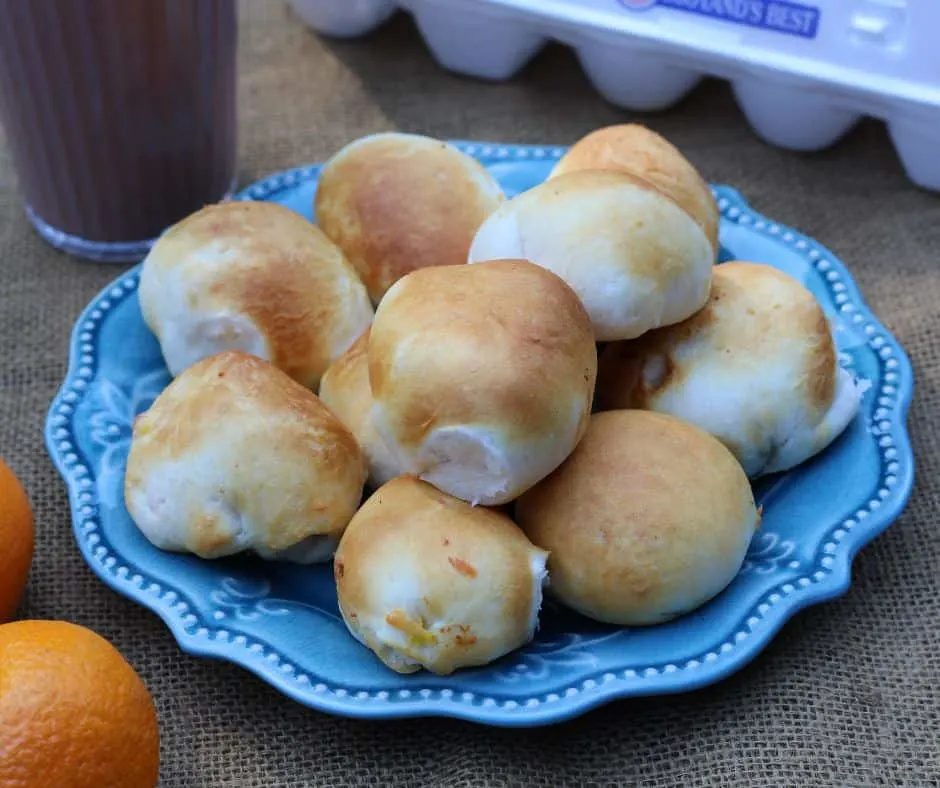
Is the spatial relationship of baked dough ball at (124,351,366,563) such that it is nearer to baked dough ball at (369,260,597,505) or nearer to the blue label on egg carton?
A: baked dough ball at (369,260,597,505)

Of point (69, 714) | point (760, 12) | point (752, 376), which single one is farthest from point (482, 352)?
point (760, 12)

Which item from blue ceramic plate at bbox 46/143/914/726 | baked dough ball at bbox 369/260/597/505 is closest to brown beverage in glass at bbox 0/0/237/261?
blue ceramic plate at bbox 46/143/914/726

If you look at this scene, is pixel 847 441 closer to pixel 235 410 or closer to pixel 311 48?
pixel 235 410

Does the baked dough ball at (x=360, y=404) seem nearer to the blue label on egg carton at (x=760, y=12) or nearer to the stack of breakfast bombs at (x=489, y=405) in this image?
the stack of breakfast bombs at (x=489, y=405)

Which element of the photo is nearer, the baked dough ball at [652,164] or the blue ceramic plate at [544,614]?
the blue ceramic plate at [544,614]

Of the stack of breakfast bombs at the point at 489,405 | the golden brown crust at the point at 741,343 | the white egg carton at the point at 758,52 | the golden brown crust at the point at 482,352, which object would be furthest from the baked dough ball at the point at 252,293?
the white egg carton at the point at 758,52

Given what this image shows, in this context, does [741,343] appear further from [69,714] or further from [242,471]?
[69,714]
